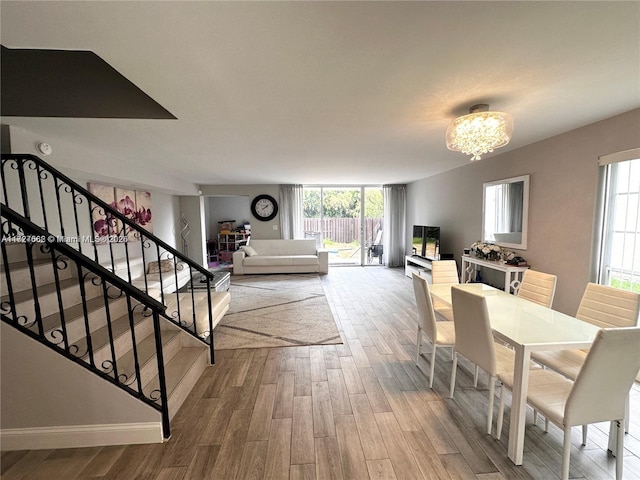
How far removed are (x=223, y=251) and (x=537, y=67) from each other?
860 centimetres

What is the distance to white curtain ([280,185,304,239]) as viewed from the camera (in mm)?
7308

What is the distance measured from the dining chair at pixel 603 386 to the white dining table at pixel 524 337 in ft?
0.50

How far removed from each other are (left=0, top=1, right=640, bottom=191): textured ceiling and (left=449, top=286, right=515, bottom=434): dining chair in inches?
57.1

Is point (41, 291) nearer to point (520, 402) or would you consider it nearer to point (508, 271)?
point (520, 402)

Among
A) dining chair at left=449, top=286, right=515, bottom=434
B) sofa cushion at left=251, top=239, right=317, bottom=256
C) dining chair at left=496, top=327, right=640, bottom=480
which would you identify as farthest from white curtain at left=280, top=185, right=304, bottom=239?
dining chair at left=496, top=327, right=640, bottom=480

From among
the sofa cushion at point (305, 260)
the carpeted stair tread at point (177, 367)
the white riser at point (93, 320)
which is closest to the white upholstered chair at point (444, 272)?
A: the carpeted stair tread at point (177, 367)

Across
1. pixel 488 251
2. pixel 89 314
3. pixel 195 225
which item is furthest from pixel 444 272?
pixel 195 225

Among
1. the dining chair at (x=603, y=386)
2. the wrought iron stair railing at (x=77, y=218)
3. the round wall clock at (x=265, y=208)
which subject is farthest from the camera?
the round wall clock at (x=265, y=208)

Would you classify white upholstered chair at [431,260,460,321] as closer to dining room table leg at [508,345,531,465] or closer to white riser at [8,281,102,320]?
dining room table leg at [508,345,531,465]

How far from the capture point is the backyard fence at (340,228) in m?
7.93

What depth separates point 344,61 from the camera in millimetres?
1540

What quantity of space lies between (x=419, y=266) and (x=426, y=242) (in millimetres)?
629

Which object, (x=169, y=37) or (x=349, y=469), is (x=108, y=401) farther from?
(x=169, y=37)

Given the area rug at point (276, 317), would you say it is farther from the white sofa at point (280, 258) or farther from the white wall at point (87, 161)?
the white wall at point (87, 161)
